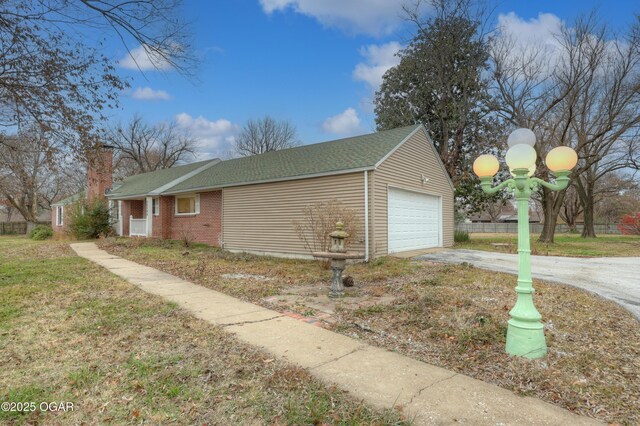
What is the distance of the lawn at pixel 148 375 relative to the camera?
8.15 ft

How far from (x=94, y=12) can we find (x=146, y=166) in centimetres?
3598

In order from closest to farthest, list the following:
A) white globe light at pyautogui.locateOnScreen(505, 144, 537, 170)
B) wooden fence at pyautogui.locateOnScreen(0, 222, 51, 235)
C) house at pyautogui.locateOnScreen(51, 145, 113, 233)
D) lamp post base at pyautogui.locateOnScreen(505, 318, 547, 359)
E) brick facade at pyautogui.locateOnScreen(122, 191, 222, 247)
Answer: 1. lamp post base at pyautogui.locateOnScreen(505, 318, 547, 359)
2. white globe light at pyautogui.locateOnScreen(505, 144, 537, 170)
3. house at pyautogui.locateOnScreen(51, 145, 113, 233)
4. brick facade at pyautogui.locateOnScreen(122, 191, 222, 247)
5. wooden fence at pyautogui.locateOnScreen(0, 222, 51, 235)

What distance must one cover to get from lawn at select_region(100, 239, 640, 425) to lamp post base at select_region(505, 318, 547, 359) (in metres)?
0.10

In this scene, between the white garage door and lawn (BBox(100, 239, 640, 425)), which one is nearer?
lawn (BBox(100, 239, 640, 425))

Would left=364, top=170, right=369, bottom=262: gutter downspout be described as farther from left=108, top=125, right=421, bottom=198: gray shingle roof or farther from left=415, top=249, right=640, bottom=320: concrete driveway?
left=415, top=249, right=640, bottom=320: concrete driveway

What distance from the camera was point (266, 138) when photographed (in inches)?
1586

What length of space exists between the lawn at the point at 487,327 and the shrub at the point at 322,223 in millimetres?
1907

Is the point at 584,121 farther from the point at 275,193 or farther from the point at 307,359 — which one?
the point at 307,359

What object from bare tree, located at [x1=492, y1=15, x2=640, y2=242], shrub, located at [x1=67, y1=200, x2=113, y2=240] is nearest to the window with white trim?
shrub, located at [x1=67, y1=200, x2=113, y2=240]

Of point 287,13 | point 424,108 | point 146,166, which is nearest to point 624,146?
point 424,108

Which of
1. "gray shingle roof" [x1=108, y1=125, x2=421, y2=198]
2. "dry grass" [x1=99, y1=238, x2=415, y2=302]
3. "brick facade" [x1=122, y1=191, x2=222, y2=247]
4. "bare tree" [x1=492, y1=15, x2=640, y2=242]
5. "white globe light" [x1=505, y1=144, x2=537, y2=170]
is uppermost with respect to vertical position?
"bare tree" [x1=492, y1=15, x2=640, y2=242]

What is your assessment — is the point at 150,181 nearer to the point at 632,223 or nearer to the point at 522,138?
the point at 522,138

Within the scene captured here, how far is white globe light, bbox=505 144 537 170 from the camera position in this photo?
3.64m

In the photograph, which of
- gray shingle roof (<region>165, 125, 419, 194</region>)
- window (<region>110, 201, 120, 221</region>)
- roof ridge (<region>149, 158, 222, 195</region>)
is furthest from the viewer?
window (<region>110, 201, 120, 221</region>)
